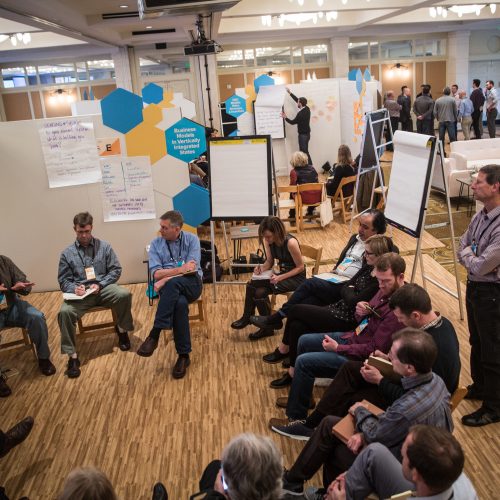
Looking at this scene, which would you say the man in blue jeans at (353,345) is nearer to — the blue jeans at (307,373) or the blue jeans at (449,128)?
the blue jeans at (307,373)

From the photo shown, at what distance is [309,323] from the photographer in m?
3.62

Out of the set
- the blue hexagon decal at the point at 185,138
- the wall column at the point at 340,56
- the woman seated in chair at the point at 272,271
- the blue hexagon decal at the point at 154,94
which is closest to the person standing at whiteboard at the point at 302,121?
the blue hexagon decal at the point at 154,94

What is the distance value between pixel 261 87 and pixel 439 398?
387 inches

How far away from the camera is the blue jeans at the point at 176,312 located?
160 inches

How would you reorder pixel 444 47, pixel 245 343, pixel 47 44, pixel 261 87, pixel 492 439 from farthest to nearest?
pixel 444 47, pixel 47 44, pixel 261 87, pixel 245 343, pixel 492 439

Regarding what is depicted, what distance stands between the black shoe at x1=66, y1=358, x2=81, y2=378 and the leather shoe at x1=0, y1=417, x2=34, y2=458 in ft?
2.77

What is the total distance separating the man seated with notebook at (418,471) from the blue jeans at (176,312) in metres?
2.25

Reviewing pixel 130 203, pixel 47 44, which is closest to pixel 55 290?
pixel 130 203

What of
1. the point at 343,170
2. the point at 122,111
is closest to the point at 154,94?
the point at 343,170

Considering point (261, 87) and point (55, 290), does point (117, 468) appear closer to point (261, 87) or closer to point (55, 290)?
point (55, 290)

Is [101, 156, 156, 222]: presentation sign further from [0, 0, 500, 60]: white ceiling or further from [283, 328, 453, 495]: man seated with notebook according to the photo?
[283, 328, 453, 495]: man seated with notebook

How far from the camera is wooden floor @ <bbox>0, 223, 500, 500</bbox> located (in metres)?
2.99

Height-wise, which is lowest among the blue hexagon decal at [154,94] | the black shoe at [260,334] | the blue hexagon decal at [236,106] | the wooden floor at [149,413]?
the wooden floor at [149,413]

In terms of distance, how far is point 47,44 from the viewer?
43.7ft
